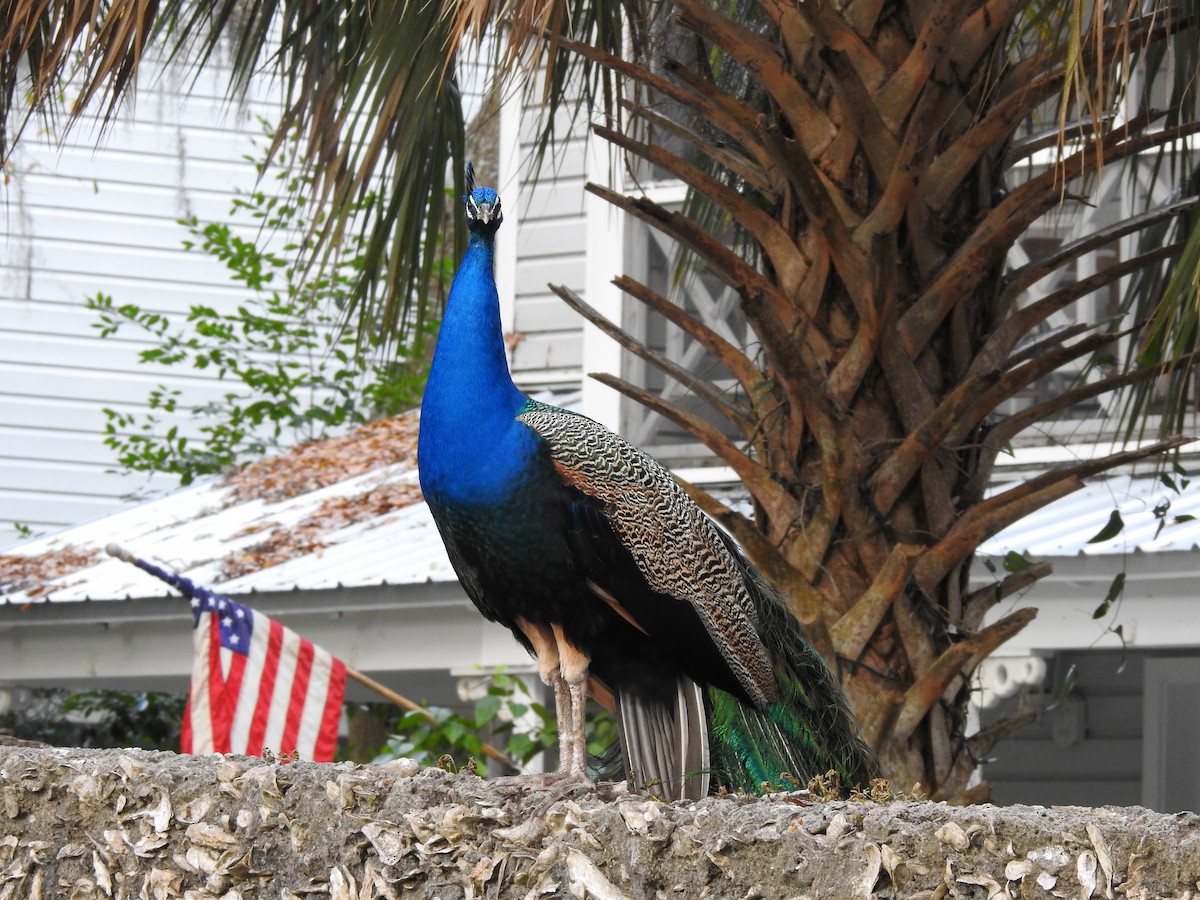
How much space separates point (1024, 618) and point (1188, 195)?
1.68m

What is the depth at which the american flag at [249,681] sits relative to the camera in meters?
6.61

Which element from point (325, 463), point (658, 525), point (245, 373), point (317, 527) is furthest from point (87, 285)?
point (658, 525)

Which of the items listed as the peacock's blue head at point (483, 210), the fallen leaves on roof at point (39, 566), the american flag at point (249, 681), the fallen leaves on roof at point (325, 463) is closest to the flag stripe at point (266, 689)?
the american flag at point (249, 681)

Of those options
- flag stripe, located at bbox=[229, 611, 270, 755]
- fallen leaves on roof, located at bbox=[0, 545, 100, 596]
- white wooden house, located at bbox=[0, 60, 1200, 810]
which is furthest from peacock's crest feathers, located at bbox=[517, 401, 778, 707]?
fallen leaves on roof, located at bbox=[0, 545, 100, 596]

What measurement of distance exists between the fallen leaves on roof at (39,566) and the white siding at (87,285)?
4472 mm

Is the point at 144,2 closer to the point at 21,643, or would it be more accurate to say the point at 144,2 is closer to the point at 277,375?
the point at 21,643

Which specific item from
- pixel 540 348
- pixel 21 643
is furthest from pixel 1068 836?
pixel 540 348

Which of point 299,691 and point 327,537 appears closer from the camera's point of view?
point 299,691

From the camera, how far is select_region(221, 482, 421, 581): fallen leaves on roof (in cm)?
816

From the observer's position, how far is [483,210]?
135 inches

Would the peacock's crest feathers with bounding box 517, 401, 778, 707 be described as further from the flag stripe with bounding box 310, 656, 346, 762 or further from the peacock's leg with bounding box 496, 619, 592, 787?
the flag stripe with bounding box 310, 656, 346, 762

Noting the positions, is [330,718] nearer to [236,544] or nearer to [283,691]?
[283,691]

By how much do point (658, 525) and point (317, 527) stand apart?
5.52m

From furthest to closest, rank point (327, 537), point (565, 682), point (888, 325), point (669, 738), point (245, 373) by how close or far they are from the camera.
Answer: point (245, 373), point (327, 537), point (888, 325), point (669, 738), point (565, 682)
